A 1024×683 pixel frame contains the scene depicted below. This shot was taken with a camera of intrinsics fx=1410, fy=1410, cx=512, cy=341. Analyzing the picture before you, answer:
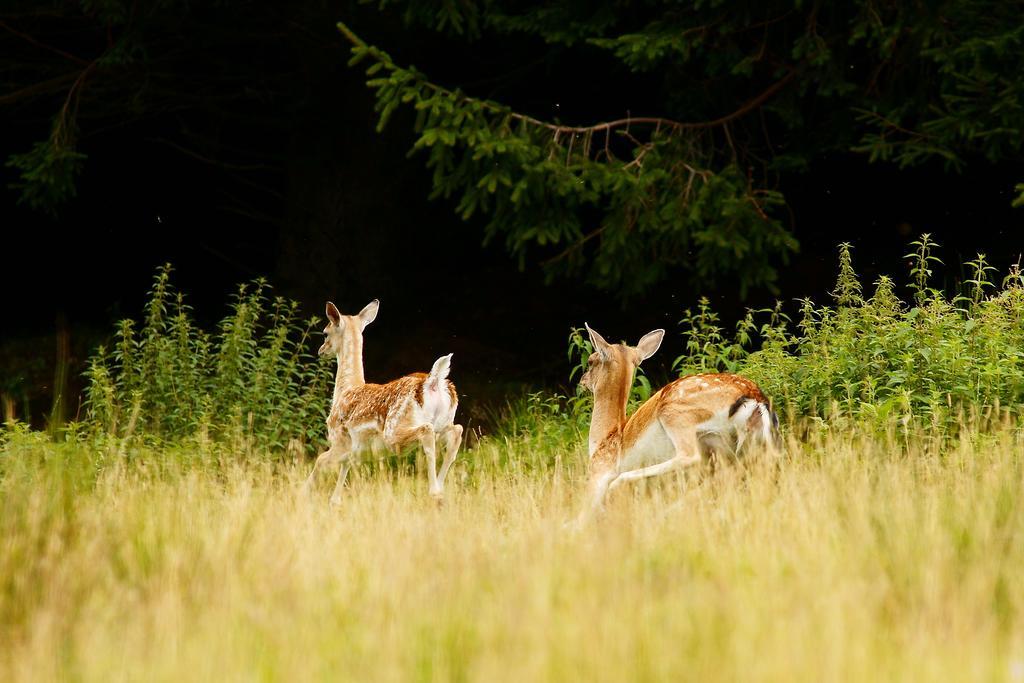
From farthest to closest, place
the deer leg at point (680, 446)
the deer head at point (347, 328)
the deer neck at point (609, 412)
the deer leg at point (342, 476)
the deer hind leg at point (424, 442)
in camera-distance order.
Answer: the deer head at point (347, 328) < the deer hind leg at point (424, 442) < the deer leg at point (342, 476) < the deer neck at point (609, 412) < the deer leg at point (680, 446)

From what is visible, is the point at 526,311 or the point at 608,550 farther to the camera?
the point at 526,311

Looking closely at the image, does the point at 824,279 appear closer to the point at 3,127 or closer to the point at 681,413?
the point at 681,413

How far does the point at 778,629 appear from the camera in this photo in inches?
165

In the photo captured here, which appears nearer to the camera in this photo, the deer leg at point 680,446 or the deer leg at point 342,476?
the deer leg at point 680,446

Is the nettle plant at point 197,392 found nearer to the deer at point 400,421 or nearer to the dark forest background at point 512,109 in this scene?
the deer at point 400,421

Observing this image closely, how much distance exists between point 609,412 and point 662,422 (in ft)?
1.52

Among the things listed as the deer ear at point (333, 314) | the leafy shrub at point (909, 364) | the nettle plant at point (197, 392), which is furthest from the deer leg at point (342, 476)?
the leafy shrub at point (909, 364)

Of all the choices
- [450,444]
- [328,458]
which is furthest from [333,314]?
[450,444]

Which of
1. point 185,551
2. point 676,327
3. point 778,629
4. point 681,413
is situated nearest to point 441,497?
point 681,413

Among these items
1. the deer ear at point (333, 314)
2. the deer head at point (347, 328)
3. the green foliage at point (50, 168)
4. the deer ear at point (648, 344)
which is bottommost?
the deer ear at point (648, 344)

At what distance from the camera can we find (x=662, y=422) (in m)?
7.39

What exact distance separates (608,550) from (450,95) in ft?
22.2

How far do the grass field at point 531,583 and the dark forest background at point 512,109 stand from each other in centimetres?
493

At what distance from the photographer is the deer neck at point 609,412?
777 centimetres
